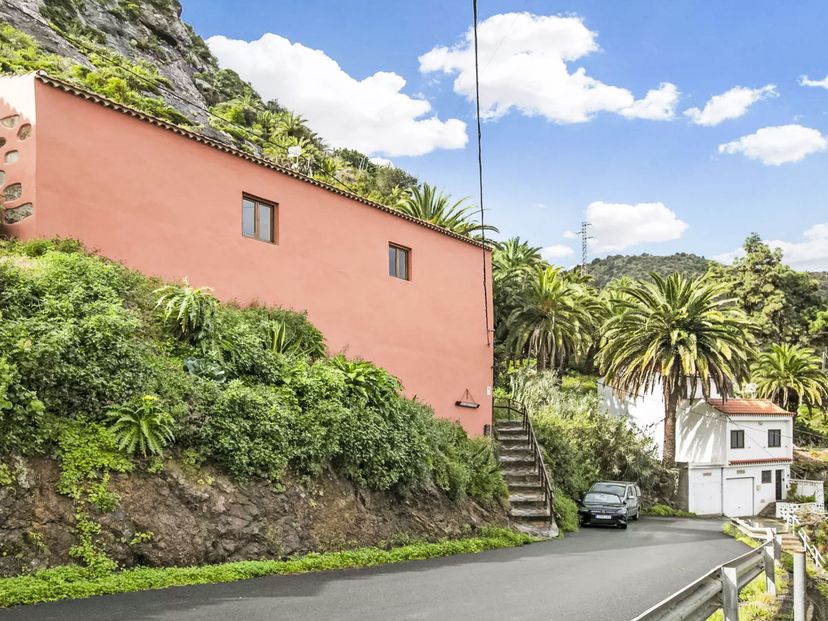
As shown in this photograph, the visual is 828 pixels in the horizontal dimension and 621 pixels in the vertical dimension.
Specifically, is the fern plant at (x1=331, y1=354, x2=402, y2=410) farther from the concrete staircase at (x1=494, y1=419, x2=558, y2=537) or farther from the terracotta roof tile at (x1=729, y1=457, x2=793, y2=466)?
the terracotta roof tile at (x1=729, y1=457, x2=793, y2=466)

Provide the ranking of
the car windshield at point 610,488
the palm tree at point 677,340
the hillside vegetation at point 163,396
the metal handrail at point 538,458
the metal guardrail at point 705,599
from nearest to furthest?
the metal guardrail at point 705,599
the hillside vegetation at point 163,396
the metal handrail at point 538,458
the car windshield at point 610,488
the palm tree at point 677,340

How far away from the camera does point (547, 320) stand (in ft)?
141

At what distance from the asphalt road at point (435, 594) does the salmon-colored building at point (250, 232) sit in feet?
26.8

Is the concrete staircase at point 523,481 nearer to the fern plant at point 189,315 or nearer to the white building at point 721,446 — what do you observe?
the fern plant at point 189,315

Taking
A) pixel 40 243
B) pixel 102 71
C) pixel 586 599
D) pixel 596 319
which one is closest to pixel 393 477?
pixel 586 599

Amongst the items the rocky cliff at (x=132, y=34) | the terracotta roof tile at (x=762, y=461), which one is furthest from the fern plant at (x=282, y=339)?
the rocky cliff at (x=132, y=34)

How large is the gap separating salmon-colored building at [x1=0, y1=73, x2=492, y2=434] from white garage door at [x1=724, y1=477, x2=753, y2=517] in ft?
82.0

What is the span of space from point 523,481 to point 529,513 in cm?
219

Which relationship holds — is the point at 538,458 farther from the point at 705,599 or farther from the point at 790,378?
the point at 790,378

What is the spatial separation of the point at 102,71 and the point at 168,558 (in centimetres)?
5015

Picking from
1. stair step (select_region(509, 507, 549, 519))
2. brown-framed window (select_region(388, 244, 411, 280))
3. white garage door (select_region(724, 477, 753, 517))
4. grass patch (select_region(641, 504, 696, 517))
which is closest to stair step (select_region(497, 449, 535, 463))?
stair step (select_region(509, 507, 549, 519))

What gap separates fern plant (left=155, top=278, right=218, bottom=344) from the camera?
14273 millimetres

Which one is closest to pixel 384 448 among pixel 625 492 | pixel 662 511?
pixel 625 492

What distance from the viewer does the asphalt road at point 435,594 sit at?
8492 mm
